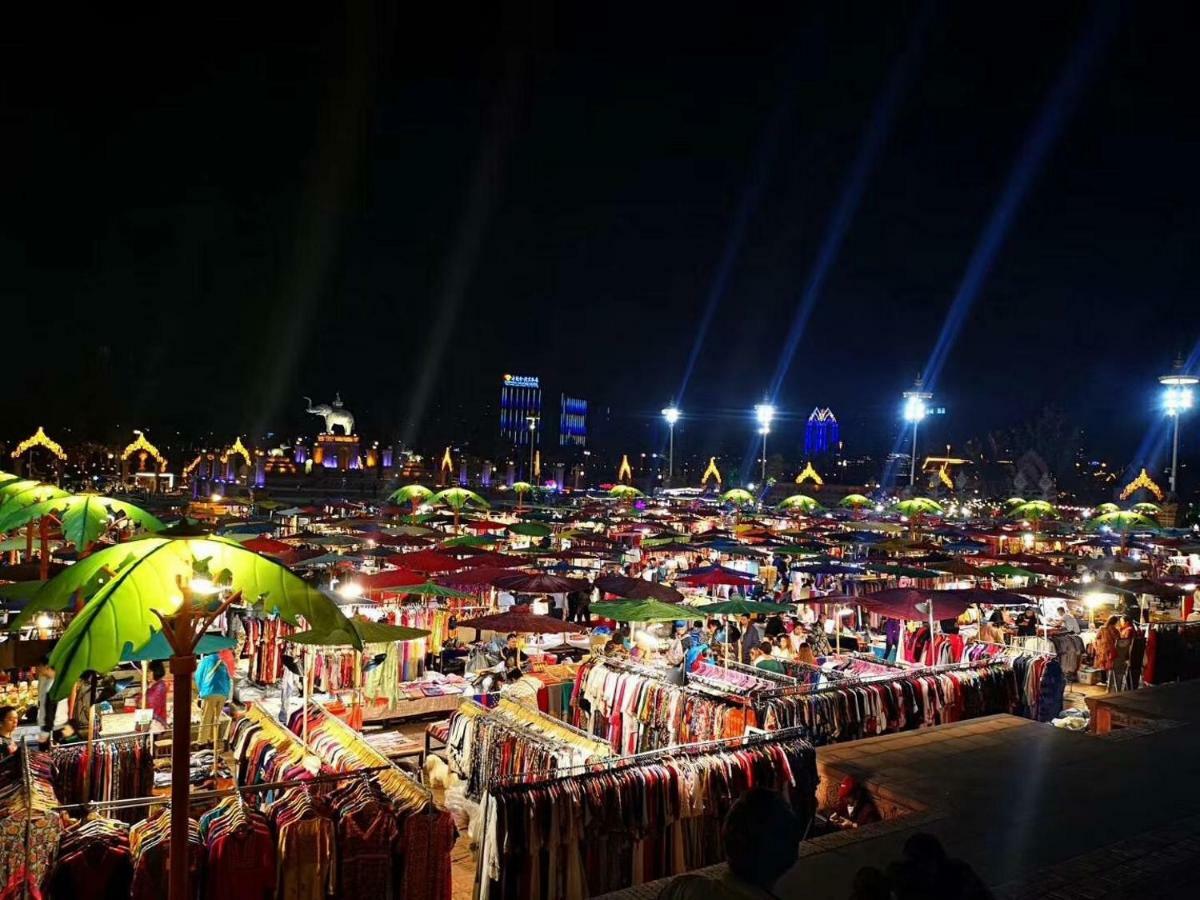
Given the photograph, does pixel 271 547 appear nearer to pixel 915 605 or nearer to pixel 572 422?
pixel 915 605

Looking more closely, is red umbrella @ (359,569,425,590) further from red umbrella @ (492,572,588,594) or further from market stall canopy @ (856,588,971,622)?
market stall canopy @ (856,588,971,622)

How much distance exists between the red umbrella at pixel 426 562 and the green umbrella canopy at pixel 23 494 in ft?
18.8

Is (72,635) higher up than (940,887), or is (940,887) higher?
(72,635)

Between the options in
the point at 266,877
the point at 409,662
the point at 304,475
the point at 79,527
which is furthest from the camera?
the point at 304,475

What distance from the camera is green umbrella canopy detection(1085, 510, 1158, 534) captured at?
30.0 m

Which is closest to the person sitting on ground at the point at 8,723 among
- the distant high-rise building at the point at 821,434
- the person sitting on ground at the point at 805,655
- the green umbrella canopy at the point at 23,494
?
the green umbrella canopy at the point at 23,494

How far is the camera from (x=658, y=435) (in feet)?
627

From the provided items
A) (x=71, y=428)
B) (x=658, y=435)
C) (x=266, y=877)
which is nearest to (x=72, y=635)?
(x=266, y=877)

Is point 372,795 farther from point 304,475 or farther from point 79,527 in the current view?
point 304,475

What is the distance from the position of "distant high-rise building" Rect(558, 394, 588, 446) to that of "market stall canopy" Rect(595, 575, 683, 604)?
16272 cm

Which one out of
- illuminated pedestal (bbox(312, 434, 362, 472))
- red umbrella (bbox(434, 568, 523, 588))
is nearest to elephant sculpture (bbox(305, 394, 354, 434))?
illuminated pedestal (bbox(312, 434, 362, 472))

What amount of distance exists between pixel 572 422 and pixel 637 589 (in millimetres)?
177303

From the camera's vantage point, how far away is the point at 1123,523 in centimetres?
3002

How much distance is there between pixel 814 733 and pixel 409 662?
20.5 ft
